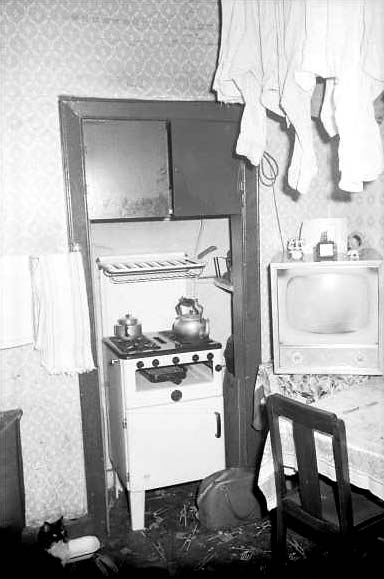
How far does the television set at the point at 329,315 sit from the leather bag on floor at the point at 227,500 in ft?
2.71

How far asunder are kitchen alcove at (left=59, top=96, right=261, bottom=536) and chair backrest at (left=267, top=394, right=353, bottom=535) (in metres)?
0.95

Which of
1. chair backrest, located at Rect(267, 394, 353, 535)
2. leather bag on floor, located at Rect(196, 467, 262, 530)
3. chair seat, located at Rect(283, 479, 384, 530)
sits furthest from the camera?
leather bag on floor, located at Rect(196, 467, 262, 530)

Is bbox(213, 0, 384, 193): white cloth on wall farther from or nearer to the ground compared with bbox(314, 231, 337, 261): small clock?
farther from the ground

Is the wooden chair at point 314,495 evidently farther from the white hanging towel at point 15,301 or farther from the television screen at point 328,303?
the white hanging towel at point 15,301

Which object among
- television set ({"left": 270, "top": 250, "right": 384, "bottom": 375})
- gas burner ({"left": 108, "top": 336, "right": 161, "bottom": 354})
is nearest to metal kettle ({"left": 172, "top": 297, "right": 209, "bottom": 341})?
gas burner ({"left": 108, "top": 336, "right": 161, "bottom": 354})

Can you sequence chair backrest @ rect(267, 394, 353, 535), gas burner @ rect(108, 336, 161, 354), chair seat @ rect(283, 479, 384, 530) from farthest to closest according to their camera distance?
gas burner @ rect(108, 336, 161, 354)
chair seat @ rect(283, 479, 384, 530)
chair backrest @ rect(267, 394, 353, 535)

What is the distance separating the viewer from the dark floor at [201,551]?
2.81 m

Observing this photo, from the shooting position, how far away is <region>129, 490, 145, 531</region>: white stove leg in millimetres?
3264

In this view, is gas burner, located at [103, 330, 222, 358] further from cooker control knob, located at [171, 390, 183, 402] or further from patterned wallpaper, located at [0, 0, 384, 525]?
patterned wallpaper, located at [0, 0, 384, 525]

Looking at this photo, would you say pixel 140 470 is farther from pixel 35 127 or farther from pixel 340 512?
pixel 35 127

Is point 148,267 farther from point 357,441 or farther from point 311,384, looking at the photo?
point 357,441

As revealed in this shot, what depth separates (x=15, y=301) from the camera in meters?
2.86

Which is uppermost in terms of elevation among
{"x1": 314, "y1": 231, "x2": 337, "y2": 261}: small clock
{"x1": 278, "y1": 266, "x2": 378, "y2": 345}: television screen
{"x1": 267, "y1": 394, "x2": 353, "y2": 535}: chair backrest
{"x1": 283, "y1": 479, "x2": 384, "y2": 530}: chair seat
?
{"x1": 314, "y1": 231, "x2": 337, "y2": 261}: small clock

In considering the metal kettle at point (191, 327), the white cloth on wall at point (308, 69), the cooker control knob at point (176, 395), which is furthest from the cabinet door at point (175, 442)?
the white cloth on wall at point (308, 69)
